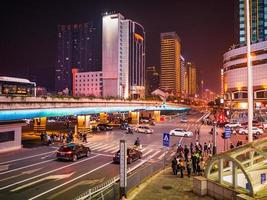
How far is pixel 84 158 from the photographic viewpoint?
27656 mm

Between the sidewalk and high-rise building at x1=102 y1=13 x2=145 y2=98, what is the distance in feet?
441

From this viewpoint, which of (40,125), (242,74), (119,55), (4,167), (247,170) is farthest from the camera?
(119,55)

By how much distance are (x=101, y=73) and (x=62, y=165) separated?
136 m

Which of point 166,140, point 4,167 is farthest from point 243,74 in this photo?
point 4,167

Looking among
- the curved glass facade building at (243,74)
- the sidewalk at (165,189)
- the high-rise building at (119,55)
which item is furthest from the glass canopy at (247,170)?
the high-rise building at (119,55)

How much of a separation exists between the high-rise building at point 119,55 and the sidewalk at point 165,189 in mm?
134398

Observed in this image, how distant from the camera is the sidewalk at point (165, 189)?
14297 mm

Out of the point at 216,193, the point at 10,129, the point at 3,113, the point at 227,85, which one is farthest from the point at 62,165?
the point at 227,85

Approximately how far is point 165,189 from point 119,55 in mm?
149355

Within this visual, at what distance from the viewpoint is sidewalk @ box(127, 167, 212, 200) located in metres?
14.3

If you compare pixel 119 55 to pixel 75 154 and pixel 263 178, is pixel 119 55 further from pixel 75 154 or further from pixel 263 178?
pixel 263 178

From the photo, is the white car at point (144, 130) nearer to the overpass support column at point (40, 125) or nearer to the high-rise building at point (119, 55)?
the overpass support column at point (40, 125)

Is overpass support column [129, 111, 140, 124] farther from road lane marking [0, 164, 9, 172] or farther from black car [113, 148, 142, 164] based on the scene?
road lane marking [0, 164, 9, 172]

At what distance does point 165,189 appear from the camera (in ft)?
51.6
